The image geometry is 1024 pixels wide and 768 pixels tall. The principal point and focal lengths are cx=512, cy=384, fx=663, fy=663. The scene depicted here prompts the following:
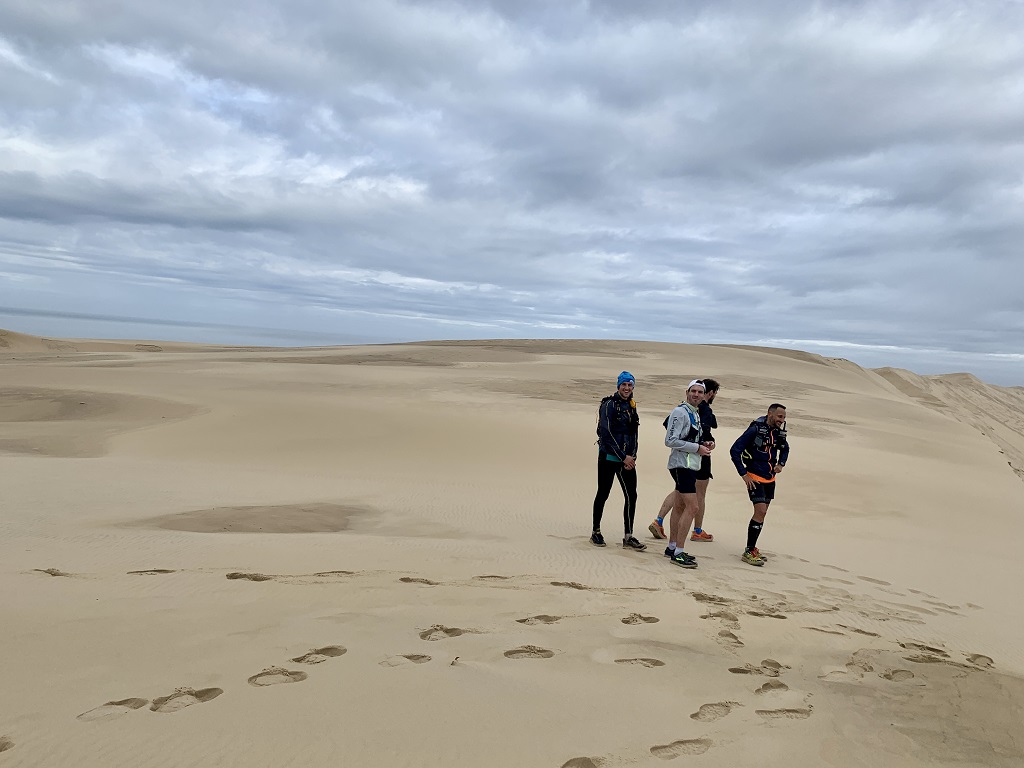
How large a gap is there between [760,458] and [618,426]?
1.54 m

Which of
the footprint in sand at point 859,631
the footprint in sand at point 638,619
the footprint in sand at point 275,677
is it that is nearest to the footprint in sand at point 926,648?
the footprint in sand at point 859,631

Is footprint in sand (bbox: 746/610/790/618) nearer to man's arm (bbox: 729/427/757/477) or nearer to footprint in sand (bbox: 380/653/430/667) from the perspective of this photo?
man's arm (bbox: 729/427/757/477)

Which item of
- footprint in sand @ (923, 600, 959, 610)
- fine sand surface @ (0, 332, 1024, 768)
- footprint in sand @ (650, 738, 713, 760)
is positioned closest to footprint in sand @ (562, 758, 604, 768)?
fine sand surface @ (0, 332, 1024, 768)

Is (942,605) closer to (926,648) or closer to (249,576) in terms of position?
(926,648)

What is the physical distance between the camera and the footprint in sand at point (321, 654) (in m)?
3.46

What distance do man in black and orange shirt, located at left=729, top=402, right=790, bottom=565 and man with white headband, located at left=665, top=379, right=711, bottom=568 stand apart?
1.61 ft

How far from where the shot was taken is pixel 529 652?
377cm

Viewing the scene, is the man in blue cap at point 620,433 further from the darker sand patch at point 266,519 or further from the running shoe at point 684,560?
the darker sand patch at point 266,519

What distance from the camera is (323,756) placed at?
2635 mm

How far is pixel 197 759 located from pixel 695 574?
453 cm

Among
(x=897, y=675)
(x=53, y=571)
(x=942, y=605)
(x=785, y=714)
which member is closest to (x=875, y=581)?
(x=942, y=605)

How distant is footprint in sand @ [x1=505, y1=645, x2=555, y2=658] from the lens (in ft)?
12.2

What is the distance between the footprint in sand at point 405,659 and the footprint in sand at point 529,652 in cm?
47

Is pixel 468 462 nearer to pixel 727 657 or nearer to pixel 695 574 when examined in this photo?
pixel 695 574
